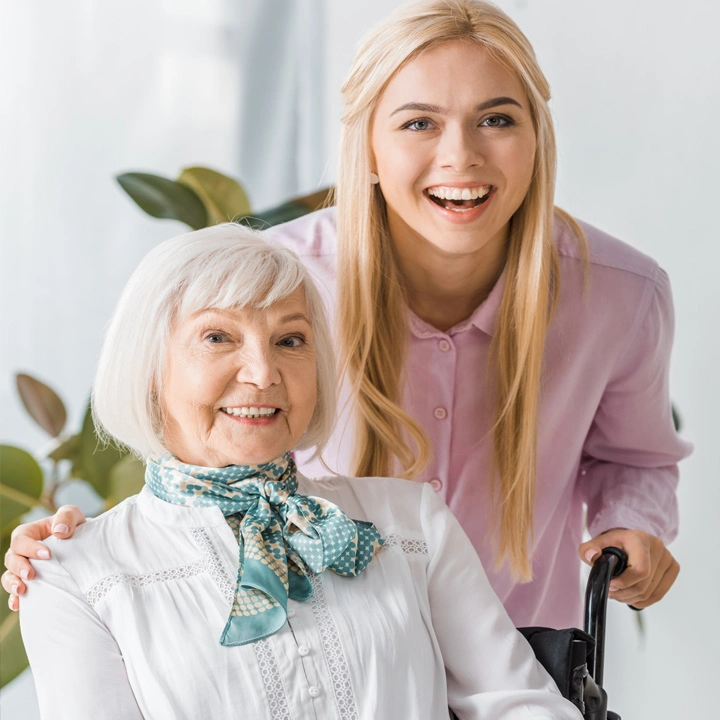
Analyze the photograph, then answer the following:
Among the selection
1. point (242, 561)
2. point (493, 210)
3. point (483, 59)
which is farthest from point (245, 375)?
point (483, 59)

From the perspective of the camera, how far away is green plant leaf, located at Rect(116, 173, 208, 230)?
2.22m

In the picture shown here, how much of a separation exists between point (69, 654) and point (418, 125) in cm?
90

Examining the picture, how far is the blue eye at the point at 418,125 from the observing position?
1.52m

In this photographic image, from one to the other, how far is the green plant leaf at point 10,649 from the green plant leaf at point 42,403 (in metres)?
0.44

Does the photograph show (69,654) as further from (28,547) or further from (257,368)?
(257,368)

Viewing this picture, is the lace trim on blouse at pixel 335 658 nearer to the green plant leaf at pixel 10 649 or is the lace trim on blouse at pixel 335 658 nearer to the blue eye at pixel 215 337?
the blue eye at pixel 215 337

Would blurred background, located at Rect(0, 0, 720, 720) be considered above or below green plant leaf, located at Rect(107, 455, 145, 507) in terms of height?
above

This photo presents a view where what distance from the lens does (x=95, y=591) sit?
3.91 feet

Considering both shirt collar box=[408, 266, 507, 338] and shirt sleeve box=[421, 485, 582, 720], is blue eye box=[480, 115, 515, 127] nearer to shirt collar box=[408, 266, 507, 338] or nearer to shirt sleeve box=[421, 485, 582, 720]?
shirt collar box=[408, 266, 507, 338]

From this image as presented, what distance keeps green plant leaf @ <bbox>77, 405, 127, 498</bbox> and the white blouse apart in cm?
89

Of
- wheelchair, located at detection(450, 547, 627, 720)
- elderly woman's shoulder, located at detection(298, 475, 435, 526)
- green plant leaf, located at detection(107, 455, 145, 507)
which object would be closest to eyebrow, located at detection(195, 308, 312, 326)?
elderly woman's shoulder, located at detection(298, 475, 435, 526)

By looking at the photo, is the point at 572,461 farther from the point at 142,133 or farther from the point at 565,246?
the point at 142,133

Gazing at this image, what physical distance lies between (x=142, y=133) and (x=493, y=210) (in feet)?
4.86

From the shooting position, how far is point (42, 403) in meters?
2.36
